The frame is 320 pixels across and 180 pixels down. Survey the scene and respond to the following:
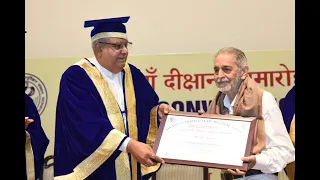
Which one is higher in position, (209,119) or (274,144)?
(209,119)

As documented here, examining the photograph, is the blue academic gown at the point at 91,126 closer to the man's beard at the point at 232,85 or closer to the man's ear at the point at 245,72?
the man's beard at the point at 232,85

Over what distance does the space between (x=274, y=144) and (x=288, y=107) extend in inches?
19.5

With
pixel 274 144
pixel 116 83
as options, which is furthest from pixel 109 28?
pixel 274 144

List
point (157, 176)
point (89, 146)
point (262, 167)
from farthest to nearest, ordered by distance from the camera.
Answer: point (157, 176)
point (89, 146)
point (262, 167)

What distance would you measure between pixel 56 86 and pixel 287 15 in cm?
181

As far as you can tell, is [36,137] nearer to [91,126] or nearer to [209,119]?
[91,126]

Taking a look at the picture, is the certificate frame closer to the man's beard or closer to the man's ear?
the man's beard

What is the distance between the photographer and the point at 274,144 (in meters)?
2.77

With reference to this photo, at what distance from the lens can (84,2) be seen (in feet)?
11.2

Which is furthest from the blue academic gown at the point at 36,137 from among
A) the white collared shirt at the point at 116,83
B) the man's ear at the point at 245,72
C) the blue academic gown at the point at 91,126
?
the man's ear at the point at 245,72

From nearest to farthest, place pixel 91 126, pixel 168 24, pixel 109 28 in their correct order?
pixel 91 126
pixel 109 28
pixel 168 24

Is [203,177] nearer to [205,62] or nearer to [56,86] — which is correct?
[205,62]

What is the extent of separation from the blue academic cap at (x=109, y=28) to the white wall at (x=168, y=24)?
0.22 metres
